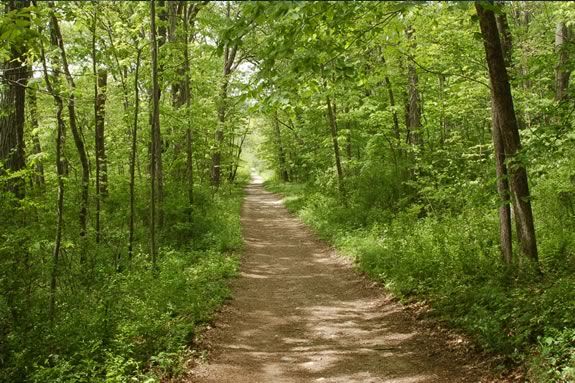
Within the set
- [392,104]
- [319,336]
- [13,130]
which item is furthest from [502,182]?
[392,104]

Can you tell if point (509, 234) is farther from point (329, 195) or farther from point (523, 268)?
point (329, 195)

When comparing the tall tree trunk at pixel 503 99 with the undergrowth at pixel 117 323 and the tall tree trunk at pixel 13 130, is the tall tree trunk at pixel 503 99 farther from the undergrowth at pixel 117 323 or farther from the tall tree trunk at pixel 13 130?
the tall tree trunk at pixel 13 130

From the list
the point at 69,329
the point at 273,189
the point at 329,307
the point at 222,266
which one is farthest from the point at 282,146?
the point at 69,329

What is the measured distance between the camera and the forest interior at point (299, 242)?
541 cm

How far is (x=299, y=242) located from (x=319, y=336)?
822 cm

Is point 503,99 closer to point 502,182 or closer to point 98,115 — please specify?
point 502,182

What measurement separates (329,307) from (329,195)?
1163 cm

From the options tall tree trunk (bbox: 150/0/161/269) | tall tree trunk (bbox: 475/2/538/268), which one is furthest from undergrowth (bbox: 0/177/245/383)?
tall tree trunk (bbox: 475/2/538/268)

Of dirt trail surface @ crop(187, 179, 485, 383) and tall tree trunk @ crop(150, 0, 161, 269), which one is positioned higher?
tall tree trunk @ crop(150, 0, 161, 269)

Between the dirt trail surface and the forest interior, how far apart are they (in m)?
0.04

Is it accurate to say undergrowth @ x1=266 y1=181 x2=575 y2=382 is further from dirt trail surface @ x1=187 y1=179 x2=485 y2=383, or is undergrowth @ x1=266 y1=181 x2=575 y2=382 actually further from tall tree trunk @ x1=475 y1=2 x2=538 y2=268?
tall tree trunk @ x1=475 y1=2 x2=538 y2=268

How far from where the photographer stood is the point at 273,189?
37.6 m

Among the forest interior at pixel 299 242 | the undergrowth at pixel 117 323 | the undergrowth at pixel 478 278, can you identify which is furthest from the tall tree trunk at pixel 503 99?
the undergrowth at pixel 117 323

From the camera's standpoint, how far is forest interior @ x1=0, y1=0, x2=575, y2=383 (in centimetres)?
541
